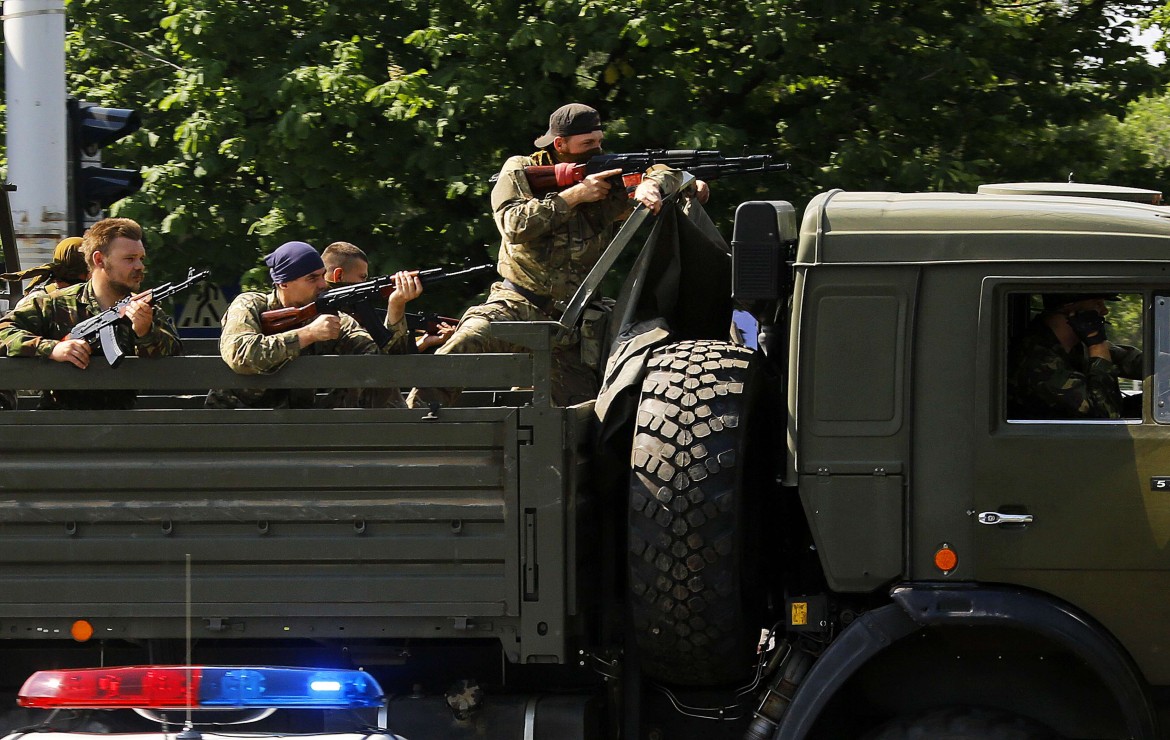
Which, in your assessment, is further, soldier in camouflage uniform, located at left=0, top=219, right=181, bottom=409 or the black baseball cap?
the black baseball cap

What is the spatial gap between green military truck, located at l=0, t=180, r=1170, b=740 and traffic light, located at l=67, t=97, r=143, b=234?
141 inches

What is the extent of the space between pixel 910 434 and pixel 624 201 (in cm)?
205

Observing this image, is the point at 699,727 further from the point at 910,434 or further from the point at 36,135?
the point at 36,135

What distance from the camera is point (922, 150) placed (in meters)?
8.97

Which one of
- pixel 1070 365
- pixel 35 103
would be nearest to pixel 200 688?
pixel 1070 365

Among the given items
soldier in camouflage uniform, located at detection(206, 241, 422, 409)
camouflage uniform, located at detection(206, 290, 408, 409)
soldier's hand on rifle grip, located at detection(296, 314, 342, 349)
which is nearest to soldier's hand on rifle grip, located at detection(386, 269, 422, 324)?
soldier in camouflage uniform, located at detection(206, 241, 422, 409)

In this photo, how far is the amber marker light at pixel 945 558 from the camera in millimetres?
4484

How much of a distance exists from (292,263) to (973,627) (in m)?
2.65

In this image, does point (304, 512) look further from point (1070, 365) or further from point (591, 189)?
point (1070, 365)

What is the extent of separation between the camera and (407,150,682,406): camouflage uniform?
5781mm

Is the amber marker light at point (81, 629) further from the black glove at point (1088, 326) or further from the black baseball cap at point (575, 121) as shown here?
the black glove at point (1088, 326)

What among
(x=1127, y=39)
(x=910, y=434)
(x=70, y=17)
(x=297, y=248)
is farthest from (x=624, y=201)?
(x=70, y=17)

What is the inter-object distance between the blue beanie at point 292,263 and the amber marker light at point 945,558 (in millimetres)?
2423

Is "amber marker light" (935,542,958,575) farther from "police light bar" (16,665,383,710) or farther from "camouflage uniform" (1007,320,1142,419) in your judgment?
"police light bar" (16,665,383,710)
